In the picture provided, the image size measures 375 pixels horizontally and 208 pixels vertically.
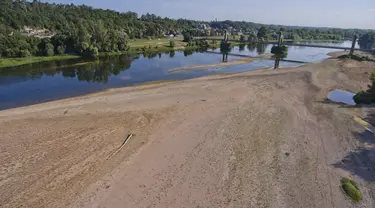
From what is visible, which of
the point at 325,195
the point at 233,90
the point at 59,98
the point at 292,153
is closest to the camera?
the point at 325,195

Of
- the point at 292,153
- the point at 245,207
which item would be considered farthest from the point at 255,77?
the point at 245,207

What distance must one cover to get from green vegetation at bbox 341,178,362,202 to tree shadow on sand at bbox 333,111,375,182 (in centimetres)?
154

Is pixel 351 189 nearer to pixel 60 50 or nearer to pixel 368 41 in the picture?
pixel 60 50

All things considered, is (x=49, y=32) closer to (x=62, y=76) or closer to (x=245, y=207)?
(x=62, y=76)

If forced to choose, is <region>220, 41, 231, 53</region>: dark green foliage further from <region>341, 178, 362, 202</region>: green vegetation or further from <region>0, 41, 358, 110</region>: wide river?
<region>341, 178, 362, 202</region>: green vegetation

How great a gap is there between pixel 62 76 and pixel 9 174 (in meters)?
34.8

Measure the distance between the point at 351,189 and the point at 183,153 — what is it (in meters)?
11.8

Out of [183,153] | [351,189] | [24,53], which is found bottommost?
[351,189]

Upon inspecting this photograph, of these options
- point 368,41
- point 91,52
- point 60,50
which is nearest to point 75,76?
point 91,52

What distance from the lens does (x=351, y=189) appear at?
1677 centimetres

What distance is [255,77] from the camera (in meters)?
48.4

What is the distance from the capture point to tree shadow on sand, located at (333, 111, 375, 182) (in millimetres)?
18734

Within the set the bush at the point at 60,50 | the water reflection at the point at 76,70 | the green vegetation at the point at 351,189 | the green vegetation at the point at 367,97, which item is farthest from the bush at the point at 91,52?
the green vegetation at the point at 351,189

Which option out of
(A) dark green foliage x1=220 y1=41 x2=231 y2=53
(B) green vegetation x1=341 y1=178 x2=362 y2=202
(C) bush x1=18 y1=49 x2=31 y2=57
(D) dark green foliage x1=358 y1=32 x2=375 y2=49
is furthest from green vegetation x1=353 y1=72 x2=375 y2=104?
(D) dark green foliage x1=358 y1=32 x2=375 y2=49
